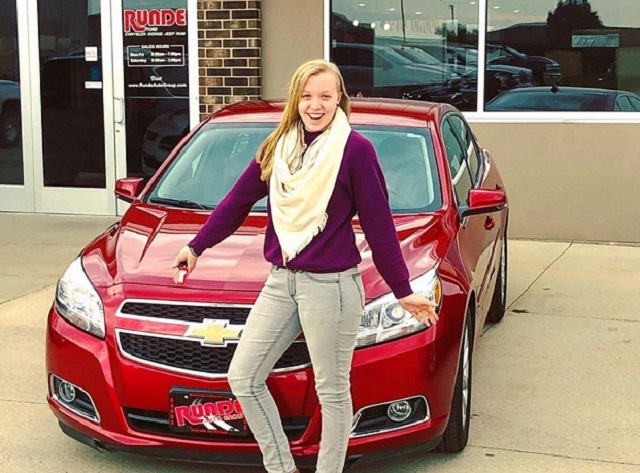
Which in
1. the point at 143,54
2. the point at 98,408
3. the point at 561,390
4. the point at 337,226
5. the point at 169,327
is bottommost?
the point at 561,390

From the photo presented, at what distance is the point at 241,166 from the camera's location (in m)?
5.34

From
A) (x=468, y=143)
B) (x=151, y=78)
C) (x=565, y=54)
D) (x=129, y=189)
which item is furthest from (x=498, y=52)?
(x=129, y=189)

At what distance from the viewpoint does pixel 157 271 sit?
162 inches

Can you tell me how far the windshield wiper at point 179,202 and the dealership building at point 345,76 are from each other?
17.0 feet

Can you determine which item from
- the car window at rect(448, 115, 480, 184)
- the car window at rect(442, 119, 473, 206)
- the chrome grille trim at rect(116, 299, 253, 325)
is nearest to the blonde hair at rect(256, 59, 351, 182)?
the chrome grille trim at rect(116, 299, 253, 325)

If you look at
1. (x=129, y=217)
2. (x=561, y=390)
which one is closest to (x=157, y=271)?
(x=129, y=217)

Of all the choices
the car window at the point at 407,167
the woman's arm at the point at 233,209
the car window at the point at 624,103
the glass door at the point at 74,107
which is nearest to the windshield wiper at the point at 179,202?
the car window at the point at 407,167

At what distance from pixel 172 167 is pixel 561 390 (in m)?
2.41

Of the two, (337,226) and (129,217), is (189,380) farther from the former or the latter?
(129,217)

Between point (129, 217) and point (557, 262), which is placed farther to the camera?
point (557, 262)

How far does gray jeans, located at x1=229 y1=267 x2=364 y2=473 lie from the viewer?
349 centimetres

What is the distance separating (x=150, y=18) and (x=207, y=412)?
25.0ft

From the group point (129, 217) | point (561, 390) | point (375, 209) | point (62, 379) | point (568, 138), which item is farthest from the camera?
point (568, 138)

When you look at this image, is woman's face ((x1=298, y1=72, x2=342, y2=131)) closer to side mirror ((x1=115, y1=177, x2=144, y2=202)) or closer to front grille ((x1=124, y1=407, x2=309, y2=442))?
front grille ((x1=124, y1=407, x2=309, y2=442))
